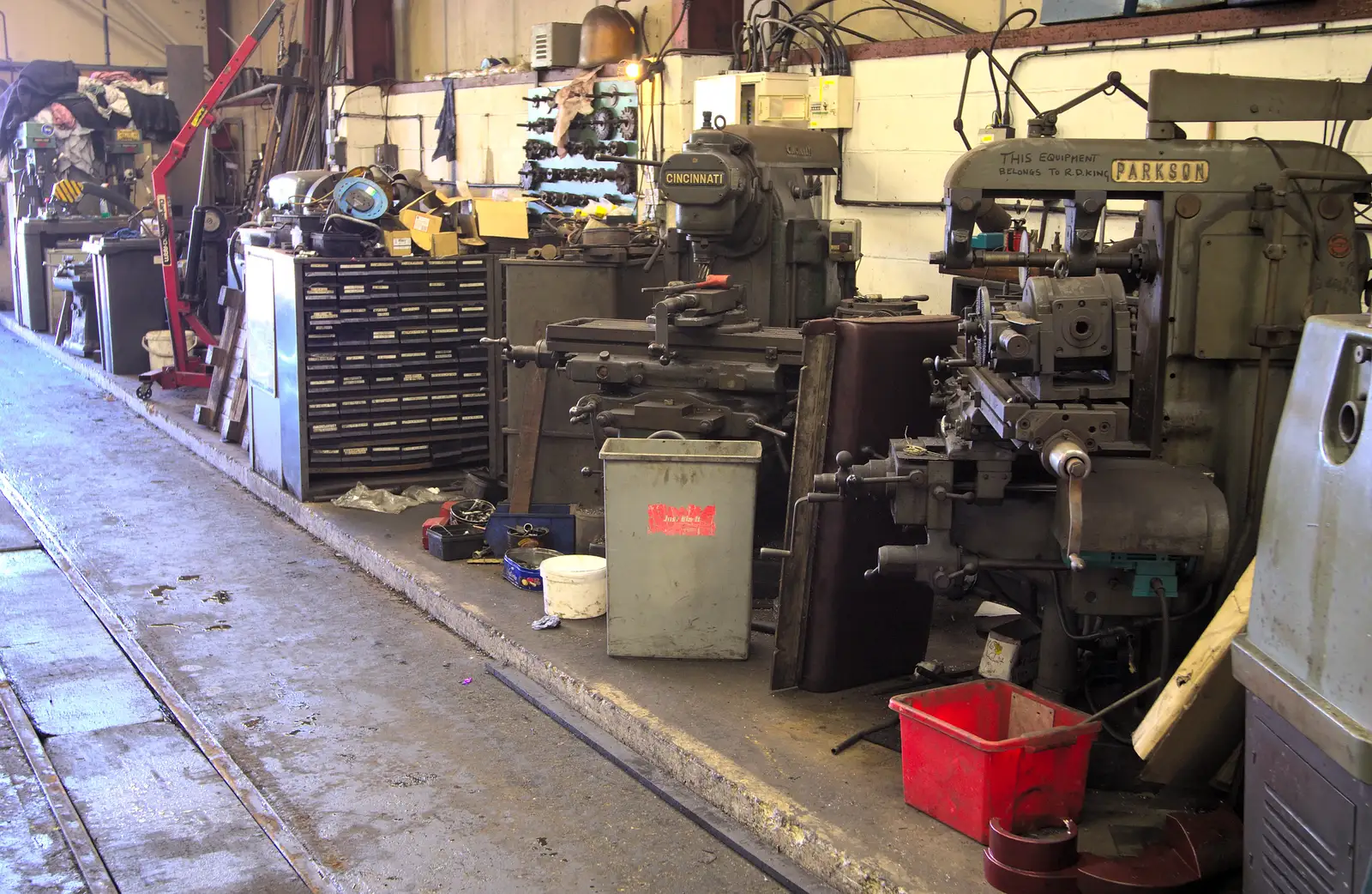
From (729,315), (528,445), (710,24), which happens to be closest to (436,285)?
(528,445)

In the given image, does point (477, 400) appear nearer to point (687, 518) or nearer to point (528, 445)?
point (528, 445)

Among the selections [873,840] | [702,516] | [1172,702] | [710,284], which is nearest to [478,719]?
[702,516]

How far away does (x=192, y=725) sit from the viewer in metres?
3.27

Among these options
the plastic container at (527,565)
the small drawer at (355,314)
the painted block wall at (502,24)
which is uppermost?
the painted block wall at (502,24)

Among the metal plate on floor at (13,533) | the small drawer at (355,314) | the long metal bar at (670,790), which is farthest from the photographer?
the small drawer at (355,314)

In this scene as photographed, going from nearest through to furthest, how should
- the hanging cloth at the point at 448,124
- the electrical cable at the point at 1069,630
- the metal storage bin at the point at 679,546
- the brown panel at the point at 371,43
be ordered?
the electrical cable at the point at 1069,630 → the metal storage bin at the point at 679,546 → the hanging cloth at the point at 448,124 → the brown panel at the point at 371,43

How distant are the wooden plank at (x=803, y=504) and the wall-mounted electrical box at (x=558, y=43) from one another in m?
4.48

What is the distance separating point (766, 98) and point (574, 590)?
2680 millimetres

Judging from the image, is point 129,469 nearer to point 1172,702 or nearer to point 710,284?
point 710,284

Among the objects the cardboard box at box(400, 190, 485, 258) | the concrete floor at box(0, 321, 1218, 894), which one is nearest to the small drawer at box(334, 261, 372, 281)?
the cardboard box at box(400, 190, 485, 258)

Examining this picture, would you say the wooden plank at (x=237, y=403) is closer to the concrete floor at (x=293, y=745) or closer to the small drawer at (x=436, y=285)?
the concrete floor at (x=293, y=745)

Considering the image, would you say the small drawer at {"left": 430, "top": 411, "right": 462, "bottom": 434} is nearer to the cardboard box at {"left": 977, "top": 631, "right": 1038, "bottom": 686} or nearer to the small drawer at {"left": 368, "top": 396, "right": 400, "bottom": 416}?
the small drawer at {"left": 368, "top": 396, "right": 400, "bottom": 416}

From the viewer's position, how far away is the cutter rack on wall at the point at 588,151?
6.77 metres

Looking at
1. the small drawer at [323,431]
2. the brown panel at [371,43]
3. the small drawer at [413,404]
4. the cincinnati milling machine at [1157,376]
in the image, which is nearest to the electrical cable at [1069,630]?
the cincinnati milling machine at [1157,376]
